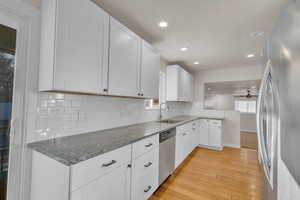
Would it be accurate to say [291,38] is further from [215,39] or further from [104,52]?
[215,39]

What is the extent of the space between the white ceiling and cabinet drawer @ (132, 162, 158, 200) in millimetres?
1984

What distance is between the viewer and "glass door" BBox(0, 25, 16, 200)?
3.55ft

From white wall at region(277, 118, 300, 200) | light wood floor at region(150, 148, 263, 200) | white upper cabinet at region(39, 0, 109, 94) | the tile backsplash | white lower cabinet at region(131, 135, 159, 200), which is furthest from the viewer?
light wood floor at region(150, 148, 263, 200)

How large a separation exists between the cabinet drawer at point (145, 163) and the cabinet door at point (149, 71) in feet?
2.81

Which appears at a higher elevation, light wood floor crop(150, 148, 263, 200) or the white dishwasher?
the white dishwasher

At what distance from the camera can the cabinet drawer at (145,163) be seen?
1431mm

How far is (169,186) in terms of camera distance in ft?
6.68

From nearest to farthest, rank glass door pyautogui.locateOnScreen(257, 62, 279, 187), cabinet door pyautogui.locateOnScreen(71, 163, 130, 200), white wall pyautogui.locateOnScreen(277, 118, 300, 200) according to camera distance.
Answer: white wall pyautogui.locateOnScreen(277, 118, 300, 200), glass door pyautogui.locateOnScreen(257, 62, 279, 187), cabinet door pyautogui.locateOnScreen(71, 163, 130, 200)

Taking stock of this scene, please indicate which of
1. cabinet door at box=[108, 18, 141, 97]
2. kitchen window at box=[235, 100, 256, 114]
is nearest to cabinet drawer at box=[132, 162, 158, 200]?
cabinet door at box=[108, 18, 141, 97]

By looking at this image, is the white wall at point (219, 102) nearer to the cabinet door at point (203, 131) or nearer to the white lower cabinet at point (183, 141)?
the cabinet door at point (203, 131)

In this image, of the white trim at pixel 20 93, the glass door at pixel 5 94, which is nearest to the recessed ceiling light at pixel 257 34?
the white trim at pixel 20 93

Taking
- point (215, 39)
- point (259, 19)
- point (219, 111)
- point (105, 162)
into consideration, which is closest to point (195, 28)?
point (215, 39)

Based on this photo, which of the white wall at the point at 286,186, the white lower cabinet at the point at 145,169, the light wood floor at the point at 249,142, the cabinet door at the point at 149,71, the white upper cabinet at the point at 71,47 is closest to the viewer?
the white wall at the point at 286,186

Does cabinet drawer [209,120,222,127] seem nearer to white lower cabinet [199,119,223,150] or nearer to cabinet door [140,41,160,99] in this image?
white lower cabinet [199,119,223,150]
